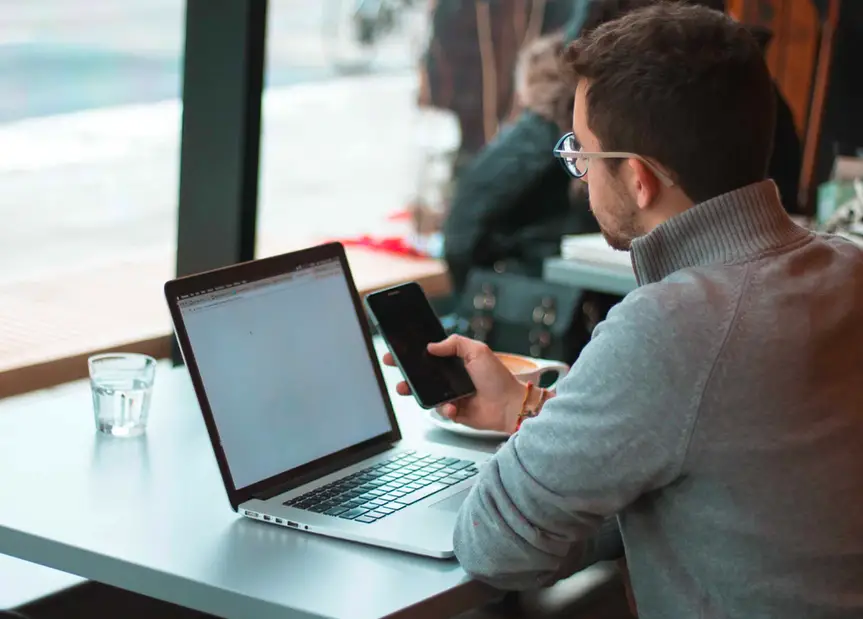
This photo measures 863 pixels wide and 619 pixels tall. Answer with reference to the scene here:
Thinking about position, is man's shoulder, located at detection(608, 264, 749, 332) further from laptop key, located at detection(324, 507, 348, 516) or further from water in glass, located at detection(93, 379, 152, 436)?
water in glass, located at detection(93, 379, 152, 436)

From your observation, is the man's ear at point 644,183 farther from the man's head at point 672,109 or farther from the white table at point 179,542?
the white table at point 179,542

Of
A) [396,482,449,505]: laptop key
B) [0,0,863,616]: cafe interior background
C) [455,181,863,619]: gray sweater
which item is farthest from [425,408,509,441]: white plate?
[0,0,863,616]: cafe interior background

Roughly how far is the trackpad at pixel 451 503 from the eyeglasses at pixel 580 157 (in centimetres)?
42

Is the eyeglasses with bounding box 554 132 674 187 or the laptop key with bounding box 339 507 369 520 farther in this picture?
the laptop key with bounding box 339 507 369 520

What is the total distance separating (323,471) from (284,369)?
141 millimetres

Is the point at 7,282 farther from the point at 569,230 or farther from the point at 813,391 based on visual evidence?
the point at 813,391

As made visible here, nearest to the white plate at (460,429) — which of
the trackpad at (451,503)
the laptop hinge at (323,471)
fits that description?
the laptop hinge at (323,471)

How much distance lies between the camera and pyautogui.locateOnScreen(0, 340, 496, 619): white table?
132 centimetres

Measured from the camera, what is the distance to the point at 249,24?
2.54 m

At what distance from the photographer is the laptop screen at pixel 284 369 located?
61.9 inches

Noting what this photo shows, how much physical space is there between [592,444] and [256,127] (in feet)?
5.00

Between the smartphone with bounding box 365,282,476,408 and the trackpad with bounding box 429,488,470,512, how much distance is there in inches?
6.4

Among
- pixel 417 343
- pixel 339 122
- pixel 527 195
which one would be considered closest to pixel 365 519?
pixel 417 343

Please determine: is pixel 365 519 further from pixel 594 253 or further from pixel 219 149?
pixel 594 253
